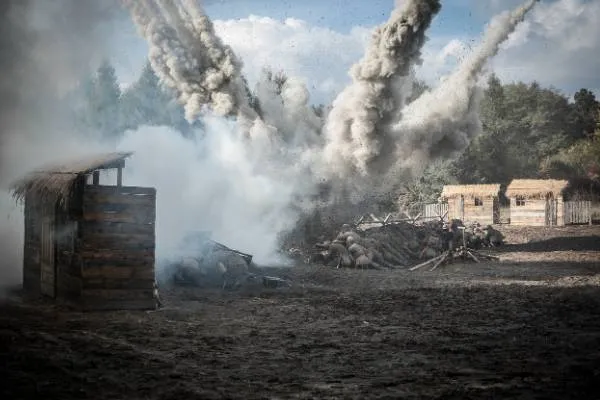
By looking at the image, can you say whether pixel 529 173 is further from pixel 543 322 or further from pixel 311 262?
pixel 543 322

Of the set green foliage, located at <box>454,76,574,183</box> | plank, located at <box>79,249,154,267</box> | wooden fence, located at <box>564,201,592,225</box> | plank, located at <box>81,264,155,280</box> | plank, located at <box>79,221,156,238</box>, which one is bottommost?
plank, located at <box>81,264,155,280</box>

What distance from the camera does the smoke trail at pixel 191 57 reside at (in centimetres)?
2862

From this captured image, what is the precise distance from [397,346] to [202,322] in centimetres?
427

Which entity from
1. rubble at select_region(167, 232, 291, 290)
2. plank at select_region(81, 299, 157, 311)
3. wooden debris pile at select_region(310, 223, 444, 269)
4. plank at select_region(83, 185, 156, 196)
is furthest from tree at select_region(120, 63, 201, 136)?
plank at select_region(81, 299, 157, 311)

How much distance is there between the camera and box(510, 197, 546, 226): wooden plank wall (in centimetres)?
5012

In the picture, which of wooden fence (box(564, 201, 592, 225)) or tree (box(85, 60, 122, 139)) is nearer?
wooden fence (box(564, 201, 592, 225))

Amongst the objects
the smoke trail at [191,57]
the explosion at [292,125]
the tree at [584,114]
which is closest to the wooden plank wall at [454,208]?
the explosion at [292,125]

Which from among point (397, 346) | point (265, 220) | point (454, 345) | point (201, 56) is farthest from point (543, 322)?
point (201, 56)

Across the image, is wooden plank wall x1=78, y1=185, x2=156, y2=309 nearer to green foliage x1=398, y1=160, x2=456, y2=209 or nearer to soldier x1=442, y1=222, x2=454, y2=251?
soldier x1=442, y1=222, x2=454, y2=251

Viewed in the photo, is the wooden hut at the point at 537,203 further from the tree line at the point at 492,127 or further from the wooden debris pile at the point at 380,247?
the wooden debris pile at the point at 380,247

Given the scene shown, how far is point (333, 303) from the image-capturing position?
15320 millimetres

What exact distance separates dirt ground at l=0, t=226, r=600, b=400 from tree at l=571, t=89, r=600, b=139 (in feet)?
224

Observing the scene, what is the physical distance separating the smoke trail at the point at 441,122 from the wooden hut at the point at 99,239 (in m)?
18.0

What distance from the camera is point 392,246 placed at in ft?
91.6
